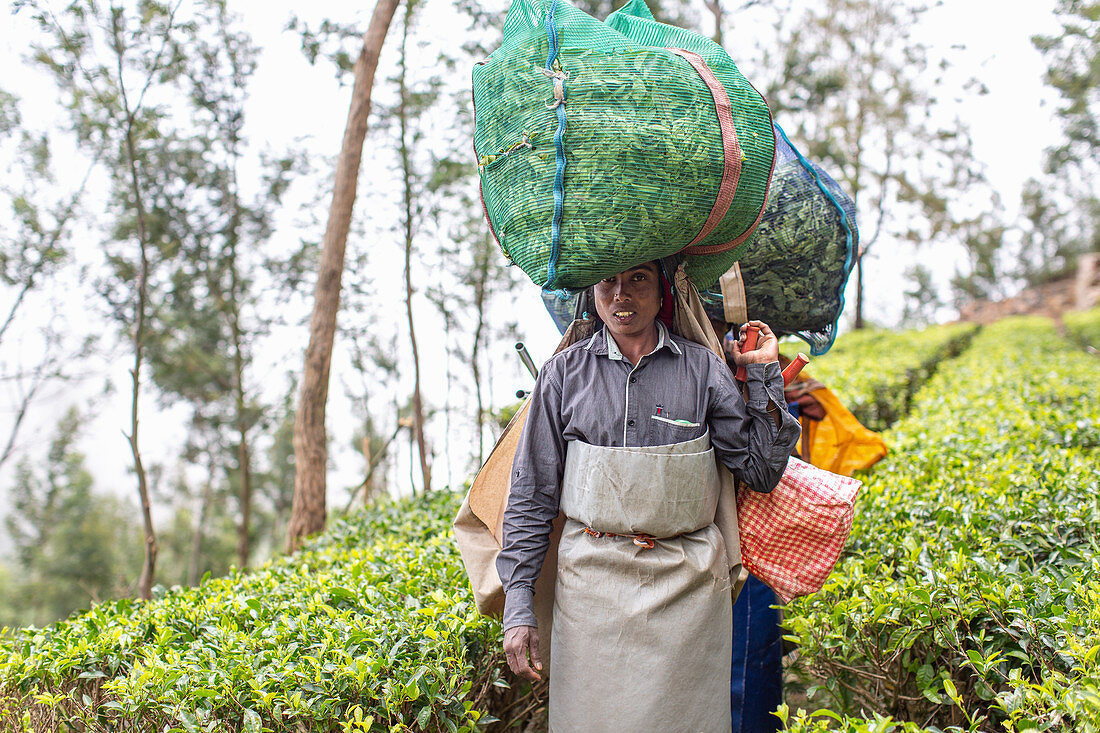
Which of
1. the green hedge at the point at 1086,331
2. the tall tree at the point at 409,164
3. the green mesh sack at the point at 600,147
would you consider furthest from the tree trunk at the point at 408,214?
the green hedge at the point at 1086,331

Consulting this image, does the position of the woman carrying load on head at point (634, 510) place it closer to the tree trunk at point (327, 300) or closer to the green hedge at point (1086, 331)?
the tree trunk at point (327, 300)

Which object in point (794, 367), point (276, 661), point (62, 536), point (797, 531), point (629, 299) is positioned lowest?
point (62, 536)

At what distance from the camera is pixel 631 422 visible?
1729mm

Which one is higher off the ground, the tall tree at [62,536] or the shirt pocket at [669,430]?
the shirt pocket at [669,430]

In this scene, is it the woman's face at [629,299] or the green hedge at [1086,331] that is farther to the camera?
the green hedge at [1086,331]

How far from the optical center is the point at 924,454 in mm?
3605

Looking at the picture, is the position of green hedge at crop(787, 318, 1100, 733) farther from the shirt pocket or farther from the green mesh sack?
the green mesh sack

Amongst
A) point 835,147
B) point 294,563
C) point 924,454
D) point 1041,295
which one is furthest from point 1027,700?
point 1041,295

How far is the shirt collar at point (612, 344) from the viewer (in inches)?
70.8

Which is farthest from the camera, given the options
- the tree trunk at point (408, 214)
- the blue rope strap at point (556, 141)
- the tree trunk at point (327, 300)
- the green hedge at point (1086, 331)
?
the green hedge at point (1086, 331)

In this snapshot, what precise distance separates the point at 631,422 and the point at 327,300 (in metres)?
3.94

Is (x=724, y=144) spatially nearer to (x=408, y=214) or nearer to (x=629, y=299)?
(x=629, y=299)

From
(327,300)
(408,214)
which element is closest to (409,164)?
(408,214)

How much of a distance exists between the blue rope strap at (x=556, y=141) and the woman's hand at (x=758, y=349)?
0.66 m
